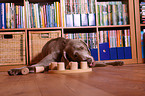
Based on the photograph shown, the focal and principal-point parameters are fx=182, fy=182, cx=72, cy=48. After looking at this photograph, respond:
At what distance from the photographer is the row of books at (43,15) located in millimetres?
2705

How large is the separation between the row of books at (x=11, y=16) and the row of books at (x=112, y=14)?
3.82 ft

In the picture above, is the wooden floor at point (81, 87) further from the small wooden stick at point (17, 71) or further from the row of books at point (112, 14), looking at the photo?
the row of books at point (112, 14)

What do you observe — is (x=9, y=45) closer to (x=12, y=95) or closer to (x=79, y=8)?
(x=79, y=8)

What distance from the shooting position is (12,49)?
262 centimetres

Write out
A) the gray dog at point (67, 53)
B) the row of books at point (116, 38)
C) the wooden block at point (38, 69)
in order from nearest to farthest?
the wooden block at point (38, 69), the gray dog at point (67, 53), the row of books at point (116, 38)

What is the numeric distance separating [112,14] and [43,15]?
1.06 metres

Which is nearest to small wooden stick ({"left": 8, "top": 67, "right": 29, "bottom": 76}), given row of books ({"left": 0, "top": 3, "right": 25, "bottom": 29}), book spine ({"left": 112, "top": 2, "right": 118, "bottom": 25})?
row of books ({"left": 0, "top": 3, "right": 25, "bottom": 29})

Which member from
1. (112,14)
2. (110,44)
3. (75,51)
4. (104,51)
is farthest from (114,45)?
(75,51)

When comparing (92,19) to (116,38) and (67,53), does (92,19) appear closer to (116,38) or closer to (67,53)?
(116,38)

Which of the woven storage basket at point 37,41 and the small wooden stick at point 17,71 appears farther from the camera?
the woven storage basket at point 37,41

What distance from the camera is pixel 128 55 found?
2.70 metres

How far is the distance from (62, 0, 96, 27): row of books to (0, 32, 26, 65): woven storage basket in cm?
69

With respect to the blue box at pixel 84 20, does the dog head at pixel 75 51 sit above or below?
below

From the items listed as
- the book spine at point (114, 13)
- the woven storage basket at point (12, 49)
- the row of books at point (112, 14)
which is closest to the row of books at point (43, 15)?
the woven storage basket at point (12, 49)
